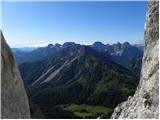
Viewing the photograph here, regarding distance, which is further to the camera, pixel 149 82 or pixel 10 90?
pixel 149 82

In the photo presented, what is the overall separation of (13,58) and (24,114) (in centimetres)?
196

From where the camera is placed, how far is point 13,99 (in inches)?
408

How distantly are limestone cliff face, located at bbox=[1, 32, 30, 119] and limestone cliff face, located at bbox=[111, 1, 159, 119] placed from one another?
465 centimetres

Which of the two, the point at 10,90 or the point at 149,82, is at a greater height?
the point at 10,90

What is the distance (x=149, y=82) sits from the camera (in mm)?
13062

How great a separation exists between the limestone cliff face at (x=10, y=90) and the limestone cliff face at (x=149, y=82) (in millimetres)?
4649

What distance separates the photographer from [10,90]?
10.3 metres

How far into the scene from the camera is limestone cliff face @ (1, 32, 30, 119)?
9.76 meters

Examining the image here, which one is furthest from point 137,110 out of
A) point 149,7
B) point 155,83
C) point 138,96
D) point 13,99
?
point 13,99

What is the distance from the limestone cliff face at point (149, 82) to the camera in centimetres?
1241

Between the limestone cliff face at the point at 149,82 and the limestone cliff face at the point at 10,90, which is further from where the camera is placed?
the limestone cliff face at the point at 149,82

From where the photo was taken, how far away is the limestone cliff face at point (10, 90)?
9758mm

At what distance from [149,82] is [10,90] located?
18.7 ft

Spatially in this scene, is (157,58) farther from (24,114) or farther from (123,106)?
(24,114)
